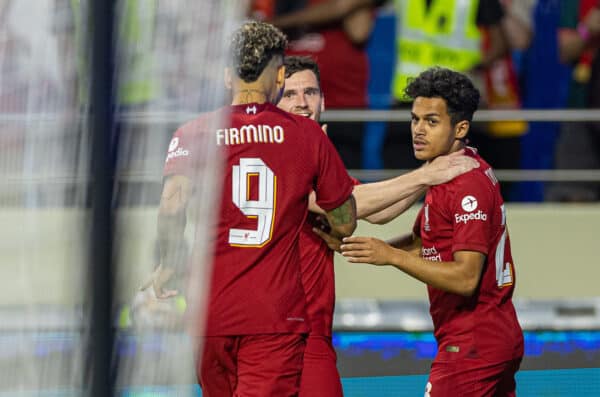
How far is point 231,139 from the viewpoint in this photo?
11.6 feet

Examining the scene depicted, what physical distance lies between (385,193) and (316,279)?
0.40 meters

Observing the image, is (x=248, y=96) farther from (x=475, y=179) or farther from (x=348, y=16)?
(x=348, y=16)

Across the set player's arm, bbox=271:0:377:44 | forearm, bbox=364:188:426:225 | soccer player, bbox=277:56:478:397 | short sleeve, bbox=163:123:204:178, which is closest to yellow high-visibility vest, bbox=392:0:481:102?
player's arm, bbox=271:0:377:44

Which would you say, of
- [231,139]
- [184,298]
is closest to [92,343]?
[184,298]

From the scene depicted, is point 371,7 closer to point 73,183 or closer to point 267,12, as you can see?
point 267,12

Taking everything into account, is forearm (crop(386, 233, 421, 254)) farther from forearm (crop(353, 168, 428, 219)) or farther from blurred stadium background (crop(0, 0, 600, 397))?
blurred stadium background (crop(0, 0, 600, 397))

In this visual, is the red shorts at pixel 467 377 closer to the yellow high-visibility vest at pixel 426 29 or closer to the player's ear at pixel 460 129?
the player's ear at pixel 460 129

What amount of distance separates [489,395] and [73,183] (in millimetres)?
2660

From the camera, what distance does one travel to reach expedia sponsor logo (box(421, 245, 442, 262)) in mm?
4066

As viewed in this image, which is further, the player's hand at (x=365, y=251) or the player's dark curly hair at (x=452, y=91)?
the player's dark curly hair at (x=452, y=91)

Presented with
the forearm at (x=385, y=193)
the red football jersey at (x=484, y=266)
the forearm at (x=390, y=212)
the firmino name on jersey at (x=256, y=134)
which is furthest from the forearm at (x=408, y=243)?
the firmino name on jersey at (x=256, y=134)

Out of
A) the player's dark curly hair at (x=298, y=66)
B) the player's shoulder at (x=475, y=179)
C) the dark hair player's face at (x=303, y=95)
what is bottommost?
the player's shoulder at (x=475, y=179)

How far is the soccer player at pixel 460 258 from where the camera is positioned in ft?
12.7

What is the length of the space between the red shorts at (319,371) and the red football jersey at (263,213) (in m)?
0.35
